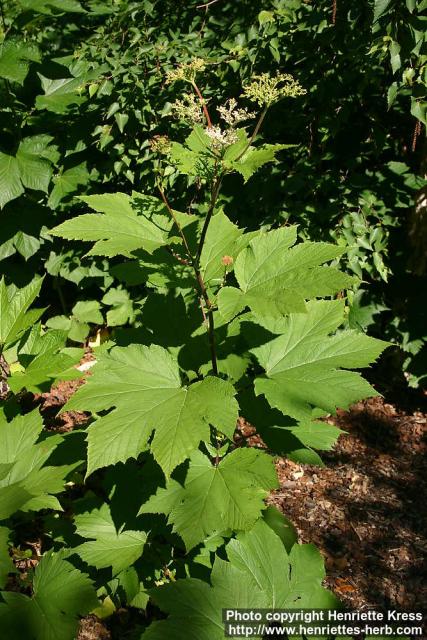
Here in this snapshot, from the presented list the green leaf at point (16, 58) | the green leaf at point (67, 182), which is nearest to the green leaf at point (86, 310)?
the green leaf at point (67, 182)

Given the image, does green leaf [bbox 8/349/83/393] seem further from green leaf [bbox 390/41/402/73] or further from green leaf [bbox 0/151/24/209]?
green leaf [bbox 390/41/402/73]

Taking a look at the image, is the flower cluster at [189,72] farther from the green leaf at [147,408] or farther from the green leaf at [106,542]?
the green leaf at [106,542]

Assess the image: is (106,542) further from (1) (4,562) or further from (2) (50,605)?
(1) (4,562)

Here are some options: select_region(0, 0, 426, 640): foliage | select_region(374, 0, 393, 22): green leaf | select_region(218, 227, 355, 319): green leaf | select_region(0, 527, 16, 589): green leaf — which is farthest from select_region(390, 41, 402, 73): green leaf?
select_region(0, 527, 16, 589): green leaf

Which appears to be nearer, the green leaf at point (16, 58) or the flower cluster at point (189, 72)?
the flower cluster at point (189, 72)

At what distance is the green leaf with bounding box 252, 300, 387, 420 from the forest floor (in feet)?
4.10

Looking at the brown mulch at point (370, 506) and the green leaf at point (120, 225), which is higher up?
the green leaf at point (120, 225)

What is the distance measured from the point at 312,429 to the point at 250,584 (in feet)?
2.18

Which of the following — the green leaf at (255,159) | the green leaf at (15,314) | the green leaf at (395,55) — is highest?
the green leaf at (395,55)

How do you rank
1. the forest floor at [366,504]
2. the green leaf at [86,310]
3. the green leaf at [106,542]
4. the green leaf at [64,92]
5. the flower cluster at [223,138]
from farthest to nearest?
1. the green leaf at [86,310]
2. the green leaf at [64,92]
3. the forest floor at [366,504]
4. the green leaf at [106,542]
5. the flower cluster at [223,138]

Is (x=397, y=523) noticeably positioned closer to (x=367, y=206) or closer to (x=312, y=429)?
(x=312, y=429)

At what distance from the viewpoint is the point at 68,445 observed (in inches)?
79.4

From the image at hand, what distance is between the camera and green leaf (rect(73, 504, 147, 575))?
75.3 inches

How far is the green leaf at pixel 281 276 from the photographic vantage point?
1425mm
